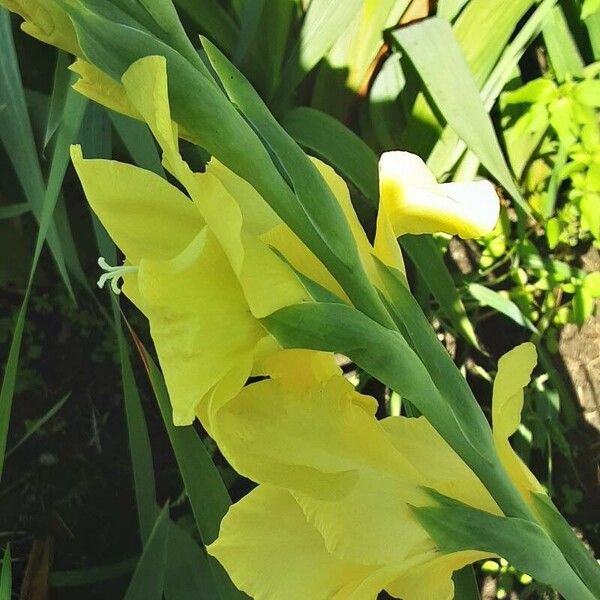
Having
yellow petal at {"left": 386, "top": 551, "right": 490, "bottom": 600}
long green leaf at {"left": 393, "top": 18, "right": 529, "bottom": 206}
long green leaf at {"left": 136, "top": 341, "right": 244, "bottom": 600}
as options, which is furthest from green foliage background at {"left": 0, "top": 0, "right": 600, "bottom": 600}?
yellow petal at {"left": 386, "top": 551, "right": 490, "bottom": 600}

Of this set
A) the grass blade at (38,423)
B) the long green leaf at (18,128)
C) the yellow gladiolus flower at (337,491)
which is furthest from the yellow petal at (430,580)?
the grass blade at (38,423)

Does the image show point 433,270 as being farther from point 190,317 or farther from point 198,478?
point 190,317

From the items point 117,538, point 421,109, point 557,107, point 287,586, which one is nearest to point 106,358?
point 117,538

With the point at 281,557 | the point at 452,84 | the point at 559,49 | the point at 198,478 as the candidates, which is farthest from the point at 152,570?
the point at 559,49

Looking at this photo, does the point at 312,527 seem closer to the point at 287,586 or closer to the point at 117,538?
the point at 287,586

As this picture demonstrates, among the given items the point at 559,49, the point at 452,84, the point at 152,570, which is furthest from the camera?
the point at 559,49

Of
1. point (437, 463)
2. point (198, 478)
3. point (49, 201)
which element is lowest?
point (198, 478)

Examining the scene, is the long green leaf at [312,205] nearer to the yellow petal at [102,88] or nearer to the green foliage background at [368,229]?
the yellow petal at [102,88]
